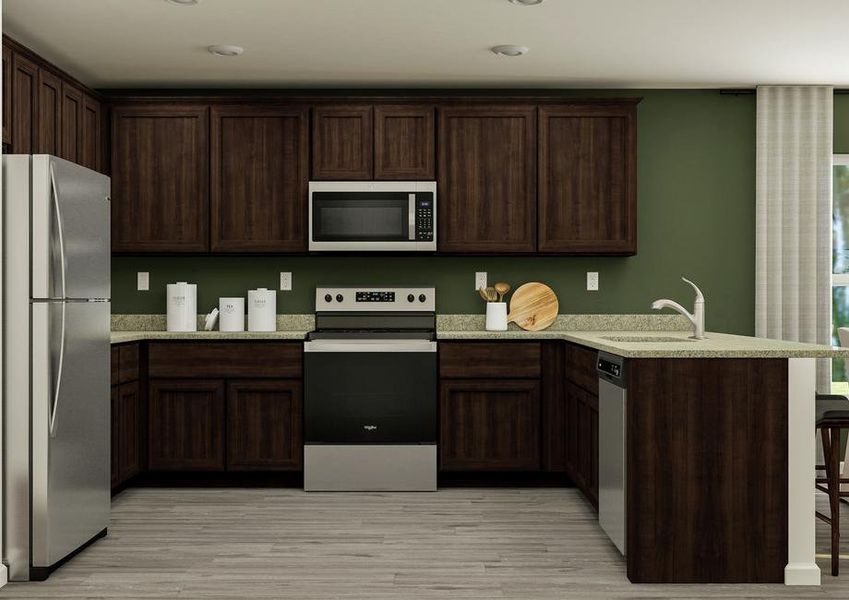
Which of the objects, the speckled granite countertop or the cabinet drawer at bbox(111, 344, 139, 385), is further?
the cabinet drawer at bbox(111, 344, 139, 385)

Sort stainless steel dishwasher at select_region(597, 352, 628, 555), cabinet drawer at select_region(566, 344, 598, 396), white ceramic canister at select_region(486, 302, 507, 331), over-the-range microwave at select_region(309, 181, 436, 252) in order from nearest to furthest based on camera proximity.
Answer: stainless steel dishwasher at select_region(597, 352, 628, 555) → cabinet drawer at select_region(566, 344, 598, 396) → over-the-range microwave at select_region(309, 181, 436, 252) → white ceramic canister at select_region(486, 302, 507, 331)

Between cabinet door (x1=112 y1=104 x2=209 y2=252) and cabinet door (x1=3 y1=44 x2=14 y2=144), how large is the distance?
106cm

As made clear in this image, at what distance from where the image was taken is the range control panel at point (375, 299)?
482 cm

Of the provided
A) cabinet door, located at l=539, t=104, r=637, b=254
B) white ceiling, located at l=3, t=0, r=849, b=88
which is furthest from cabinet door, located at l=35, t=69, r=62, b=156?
cabinet door, located at l=539, t=104, r=637, b=254

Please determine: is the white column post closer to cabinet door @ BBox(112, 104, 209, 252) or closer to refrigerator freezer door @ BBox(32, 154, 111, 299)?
refrigerator freezer door @ BBox(32, 154, 111, 299)

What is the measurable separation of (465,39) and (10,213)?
2.29 metres

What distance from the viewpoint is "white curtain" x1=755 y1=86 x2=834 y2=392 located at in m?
4.80

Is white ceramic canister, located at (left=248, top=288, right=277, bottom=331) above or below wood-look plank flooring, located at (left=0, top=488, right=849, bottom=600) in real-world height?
above

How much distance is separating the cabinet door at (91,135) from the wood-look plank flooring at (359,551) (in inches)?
75.5

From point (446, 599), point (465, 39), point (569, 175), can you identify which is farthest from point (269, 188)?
point (446, 599)

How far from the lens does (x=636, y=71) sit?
14.9 ft

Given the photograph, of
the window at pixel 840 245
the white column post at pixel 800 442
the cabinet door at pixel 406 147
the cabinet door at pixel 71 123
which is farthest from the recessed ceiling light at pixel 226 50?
the window at pixel 840 245

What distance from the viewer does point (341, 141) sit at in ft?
15.1

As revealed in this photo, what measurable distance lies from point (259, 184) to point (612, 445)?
2629 mm
